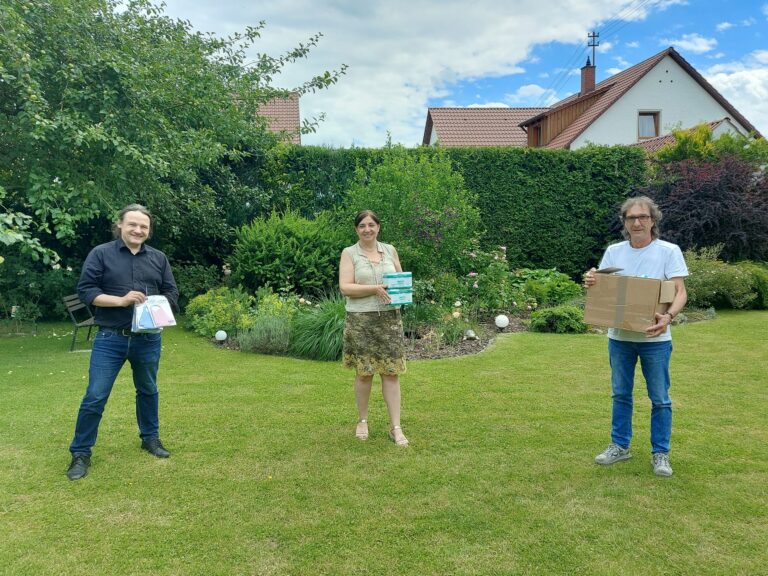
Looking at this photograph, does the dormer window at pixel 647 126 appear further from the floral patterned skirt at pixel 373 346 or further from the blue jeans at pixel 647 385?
the floral patterned skirt at pixel 373 346

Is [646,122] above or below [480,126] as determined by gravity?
below

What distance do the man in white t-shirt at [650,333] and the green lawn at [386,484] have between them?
1.06 feet

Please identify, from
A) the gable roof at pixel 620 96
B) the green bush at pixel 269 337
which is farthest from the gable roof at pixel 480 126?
the green bush at pixel 269 337

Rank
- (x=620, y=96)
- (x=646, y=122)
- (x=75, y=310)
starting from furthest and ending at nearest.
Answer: (x=646, y=122), (x=620, y=96), (x=75, y=310)

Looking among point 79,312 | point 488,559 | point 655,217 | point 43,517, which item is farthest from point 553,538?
point 79,312

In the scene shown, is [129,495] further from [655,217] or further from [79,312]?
[79,312]

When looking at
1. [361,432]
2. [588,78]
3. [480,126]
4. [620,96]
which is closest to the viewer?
[361,432]

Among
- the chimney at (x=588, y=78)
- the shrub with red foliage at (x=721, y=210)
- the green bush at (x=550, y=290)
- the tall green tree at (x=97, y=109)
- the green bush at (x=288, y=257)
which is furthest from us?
the chimney at (x=588, y=78)

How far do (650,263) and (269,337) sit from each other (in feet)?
16.3

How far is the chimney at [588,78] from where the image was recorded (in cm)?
2547

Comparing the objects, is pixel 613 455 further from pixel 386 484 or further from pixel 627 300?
pixel 386 484

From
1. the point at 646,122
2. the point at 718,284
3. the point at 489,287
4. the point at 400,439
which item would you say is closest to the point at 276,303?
the point at 489,287

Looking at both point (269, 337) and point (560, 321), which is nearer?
point (269, 337)

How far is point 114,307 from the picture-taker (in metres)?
3.38
